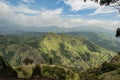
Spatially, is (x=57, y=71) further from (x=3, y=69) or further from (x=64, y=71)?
(x=3, y=69)

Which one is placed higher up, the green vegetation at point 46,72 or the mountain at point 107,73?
the green vegetation at point 46,72

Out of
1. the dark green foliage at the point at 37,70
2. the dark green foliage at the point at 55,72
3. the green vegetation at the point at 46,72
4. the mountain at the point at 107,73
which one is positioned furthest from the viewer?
the mountain at the point at 107,73

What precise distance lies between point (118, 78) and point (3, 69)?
2955 centimetres

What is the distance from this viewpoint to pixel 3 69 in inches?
1729

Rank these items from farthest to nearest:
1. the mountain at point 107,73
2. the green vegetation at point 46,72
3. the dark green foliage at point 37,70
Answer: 1. the mountain at point 107,73
2. the green vegetation at point 46,72
3. the dark green foliage at point 37,70

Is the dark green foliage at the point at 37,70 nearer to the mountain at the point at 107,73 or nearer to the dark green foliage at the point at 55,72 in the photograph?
the dark green foliage at the point at 55,72

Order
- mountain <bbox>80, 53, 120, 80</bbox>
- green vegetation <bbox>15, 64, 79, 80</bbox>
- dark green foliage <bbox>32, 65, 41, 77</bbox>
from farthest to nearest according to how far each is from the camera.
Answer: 1. mountain <bbox>80, 53, 120, 80</bbox>
2. green vegetation <bbox>15, 64, 79, 80</bbox>
3. dark green foliage <bbox>32, 65, 41, 77</bbox>

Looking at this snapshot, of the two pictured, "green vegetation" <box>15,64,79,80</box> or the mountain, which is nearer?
"green vegetation" <box>15,64,79,80</box>

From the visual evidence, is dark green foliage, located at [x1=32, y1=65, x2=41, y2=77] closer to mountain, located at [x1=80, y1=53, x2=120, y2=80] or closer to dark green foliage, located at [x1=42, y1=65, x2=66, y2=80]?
dark green foliage, located at [x1=42, y1=65, x2=66, y2=80]

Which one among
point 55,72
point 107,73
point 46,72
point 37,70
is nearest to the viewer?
point 37,70

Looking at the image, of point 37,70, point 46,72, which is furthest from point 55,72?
point 37,70

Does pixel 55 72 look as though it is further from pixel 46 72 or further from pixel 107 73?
pixel 107 73

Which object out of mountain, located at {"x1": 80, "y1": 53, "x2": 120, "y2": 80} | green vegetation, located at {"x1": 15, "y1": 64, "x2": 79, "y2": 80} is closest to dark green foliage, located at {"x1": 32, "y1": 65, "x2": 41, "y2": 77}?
green vegetation, located at {"x1": 15, "y1": 64, "x2": 79, "y2": 80}

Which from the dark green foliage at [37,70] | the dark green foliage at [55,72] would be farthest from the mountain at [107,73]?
the dark green foliage at [37,70]
